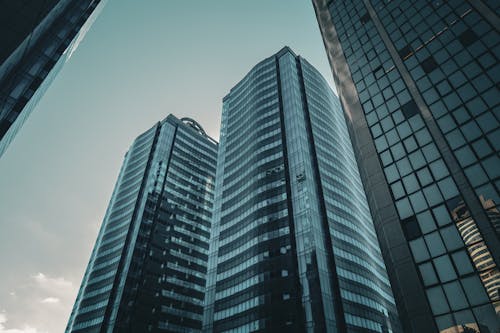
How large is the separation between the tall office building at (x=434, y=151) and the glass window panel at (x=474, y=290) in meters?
0.06

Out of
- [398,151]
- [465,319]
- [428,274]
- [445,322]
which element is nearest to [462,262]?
[428,274]

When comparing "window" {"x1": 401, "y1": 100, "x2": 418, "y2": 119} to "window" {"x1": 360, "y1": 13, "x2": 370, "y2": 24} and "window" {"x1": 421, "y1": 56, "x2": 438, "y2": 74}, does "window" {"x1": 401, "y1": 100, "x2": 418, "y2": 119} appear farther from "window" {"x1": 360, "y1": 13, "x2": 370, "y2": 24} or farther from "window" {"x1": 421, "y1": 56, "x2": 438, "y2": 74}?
"window" {"x1": 360, "y1": 13, "x2": 370, "y2": 24}

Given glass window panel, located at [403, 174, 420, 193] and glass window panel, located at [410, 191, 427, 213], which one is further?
glass window panel, located at [403, 174, 420, 193]

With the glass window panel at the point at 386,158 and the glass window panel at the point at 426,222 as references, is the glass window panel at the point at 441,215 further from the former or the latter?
the glass window panel at the point at 386,158

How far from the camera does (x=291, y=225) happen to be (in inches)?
2645

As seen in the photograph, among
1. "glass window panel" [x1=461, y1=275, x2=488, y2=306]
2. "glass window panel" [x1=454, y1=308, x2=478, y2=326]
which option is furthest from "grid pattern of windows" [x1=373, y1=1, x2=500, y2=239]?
"glass window panel" [x1=454, y1=308, x2=478, y2=326]

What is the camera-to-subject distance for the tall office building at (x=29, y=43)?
76.8ft

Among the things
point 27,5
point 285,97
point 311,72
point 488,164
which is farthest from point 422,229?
point 311,72

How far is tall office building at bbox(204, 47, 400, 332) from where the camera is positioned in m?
58.8

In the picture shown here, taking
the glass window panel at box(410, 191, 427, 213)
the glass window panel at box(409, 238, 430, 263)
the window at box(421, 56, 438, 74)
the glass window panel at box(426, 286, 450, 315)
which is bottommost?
the glass window panel at box(426, 286, 450, 315)

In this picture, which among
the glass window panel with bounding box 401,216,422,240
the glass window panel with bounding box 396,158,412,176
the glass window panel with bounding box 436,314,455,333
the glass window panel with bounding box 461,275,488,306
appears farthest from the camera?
the glass window panel with bounding box 396,158,412,176

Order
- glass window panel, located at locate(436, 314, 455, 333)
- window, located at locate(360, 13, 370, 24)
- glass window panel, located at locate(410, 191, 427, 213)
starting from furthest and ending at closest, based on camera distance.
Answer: window, located at locate(360, 13, 370, 24), glass window panel, located at locate(410, 191, 427, 213), glass window panel, located at locate(436, 314, 455, 333)

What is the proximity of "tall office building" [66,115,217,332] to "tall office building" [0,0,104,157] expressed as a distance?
220 ft

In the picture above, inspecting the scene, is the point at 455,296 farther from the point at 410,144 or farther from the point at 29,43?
the point at 29,43
